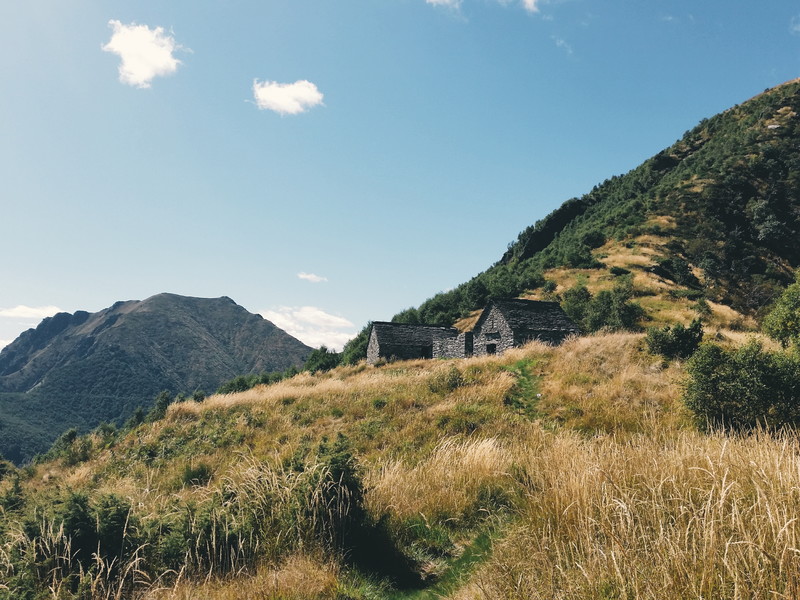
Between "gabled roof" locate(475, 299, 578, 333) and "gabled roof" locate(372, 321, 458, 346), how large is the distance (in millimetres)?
8239

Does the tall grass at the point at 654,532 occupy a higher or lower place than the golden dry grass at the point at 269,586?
higher

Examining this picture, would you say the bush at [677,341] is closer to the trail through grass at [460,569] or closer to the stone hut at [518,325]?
the stone hut at [518,325]

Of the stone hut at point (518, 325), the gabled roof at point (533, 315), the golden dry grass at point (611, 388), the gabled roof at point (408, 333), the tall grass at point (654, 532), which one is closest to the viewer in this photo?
the tall grass at point (654, 532)

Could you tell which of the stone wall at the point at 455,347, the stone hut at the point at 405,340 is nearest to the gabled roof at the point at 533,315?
the stone wall at the point at 455,347

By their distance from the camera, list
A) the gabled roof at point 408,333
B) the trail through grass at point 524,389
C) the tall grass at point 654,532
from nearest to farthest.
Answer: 1. the tall grass at point 654,532
2. the trail through grass at point 524,389
3. the gabled roof at point 408,333

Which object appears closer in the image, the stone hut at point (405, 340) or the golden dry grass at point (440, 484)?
the golden dry grass at point (440, 484)

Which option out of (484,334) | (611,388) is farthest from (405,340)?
(611,388)

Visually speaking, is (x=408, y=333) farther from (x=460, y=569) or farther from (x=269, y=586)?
(x=269, y=586)

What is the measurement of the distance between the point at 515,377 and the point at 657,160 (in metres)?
93.9

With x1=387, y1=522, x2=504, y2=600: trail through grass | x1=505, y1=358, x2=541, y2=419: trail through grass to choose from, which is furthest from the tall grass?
x1=505, y1=358, x2=541, y2=419: trail through grass

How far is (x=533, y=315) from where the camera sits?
109ft

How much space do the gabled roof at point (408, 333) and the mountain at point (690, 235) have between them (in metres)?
8.73

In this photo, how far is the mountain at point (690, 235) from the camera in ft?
159

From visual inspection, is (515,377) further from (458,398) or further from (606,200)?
(606,200)
